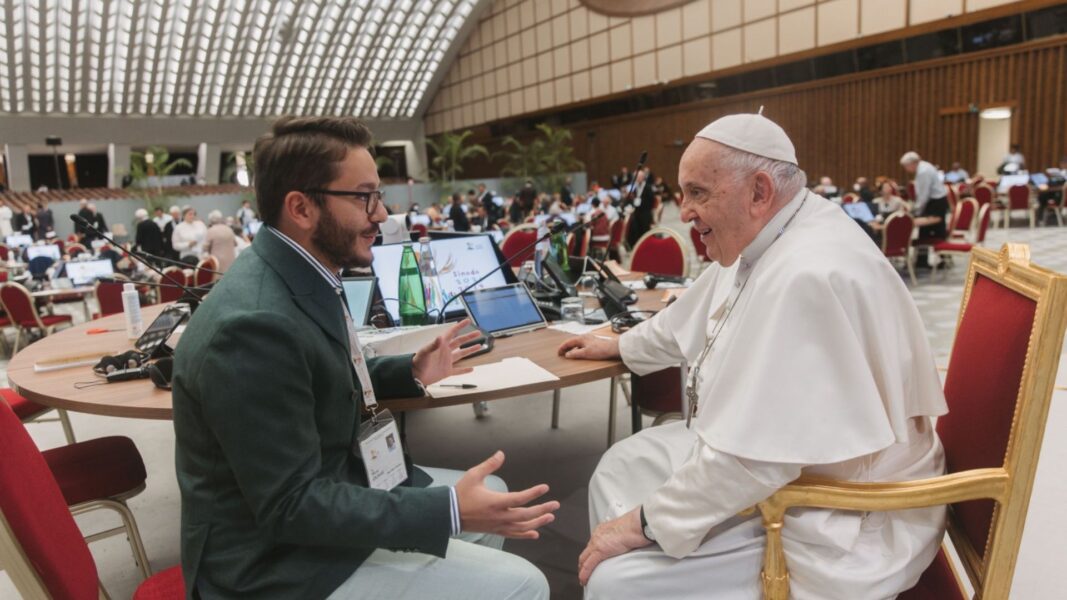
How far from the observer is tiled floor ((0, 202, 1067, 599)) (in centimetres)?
232

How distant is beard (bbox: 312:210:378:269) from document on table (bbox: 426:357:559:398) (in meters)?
0.54

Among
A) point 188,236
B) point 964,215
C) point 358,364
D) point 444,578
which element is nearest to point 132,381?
point 358,364

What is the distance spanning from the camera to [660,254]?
4.04 m

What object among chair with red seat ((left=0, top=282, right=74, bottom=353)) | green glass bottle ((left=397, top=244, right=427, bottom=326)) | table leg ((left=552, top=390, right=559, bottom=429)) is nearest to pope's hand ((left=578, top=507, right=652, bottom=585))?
green glass bottle ((left=397, top=244, right=427, bottom=326))

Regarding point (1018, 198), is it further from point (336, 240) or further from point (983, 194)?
point (336, 240)

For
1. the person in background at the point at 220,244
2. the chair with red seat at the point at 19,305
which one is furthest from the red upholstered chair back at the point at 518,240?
the person in background at the point at 220,244

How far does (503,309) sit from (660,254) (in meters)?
1.88

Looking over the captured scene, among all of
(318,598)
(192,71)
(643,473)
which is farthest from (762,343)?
(192,71)

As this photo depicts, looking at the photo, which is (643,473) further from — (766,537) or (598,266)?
(598,266)

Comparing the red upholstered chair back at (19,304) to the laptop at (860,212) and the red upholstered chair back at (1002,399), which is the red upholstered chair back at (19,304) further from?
the laptop at (860,212)

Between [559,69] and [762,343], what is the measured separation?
76.5 ft

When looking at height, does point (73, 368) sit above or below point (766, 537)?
above

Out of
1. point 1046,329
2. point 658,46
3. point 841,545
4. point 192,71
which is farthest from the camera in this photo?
point 192,71

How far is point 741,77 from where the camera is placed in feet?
57.9
